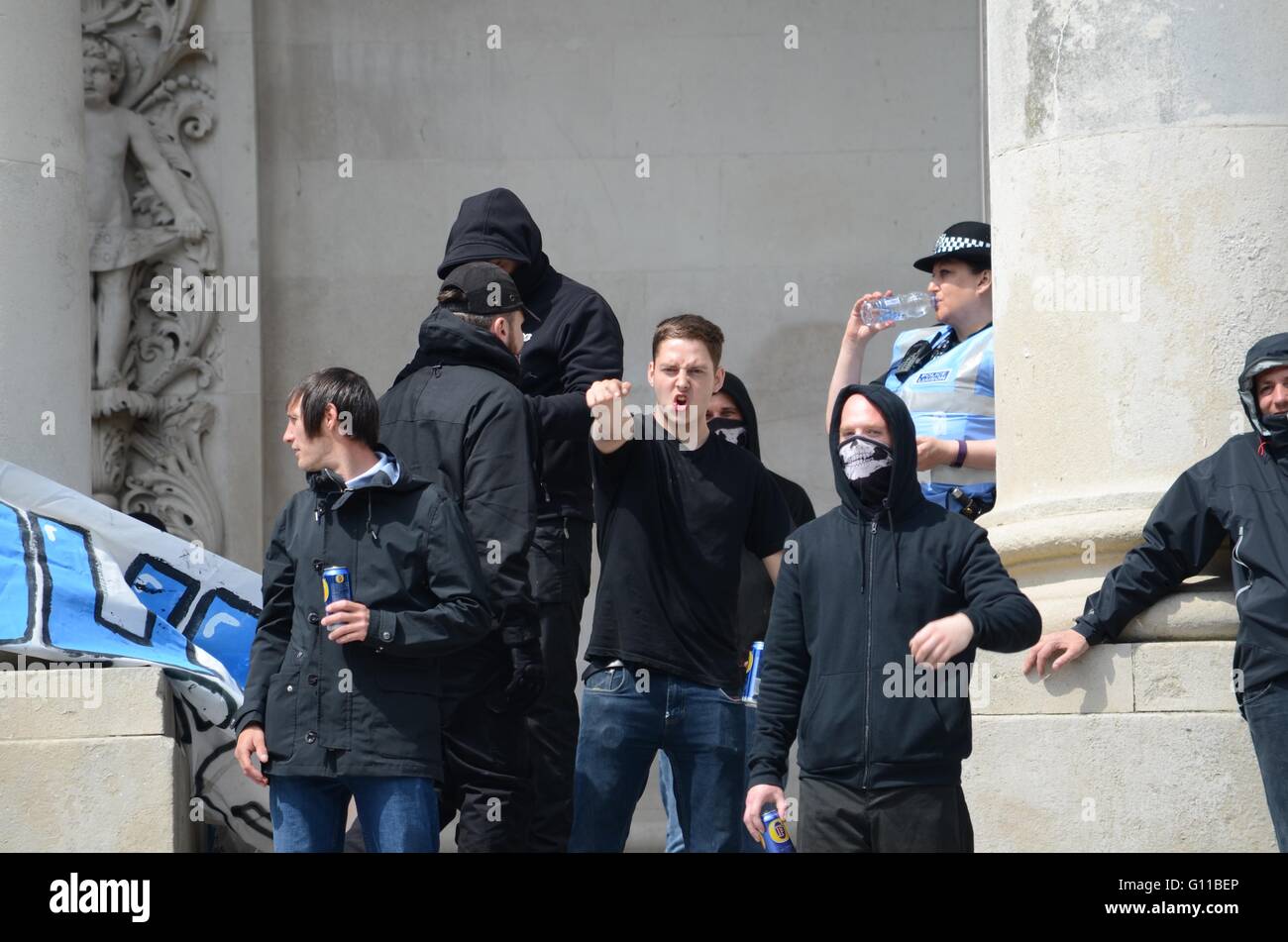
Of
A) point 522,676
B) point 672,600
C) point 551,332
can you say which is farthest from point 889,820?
point 551,332

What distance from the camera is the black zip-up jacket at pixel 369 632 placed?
7.53 meters

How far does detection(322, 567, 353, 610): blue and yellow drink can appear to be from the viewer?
7574 mm

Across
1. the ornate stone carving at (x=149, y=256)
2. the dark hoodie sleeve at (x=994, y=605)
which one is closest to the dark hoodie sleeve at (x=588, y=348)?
the dark hoodie sleeve at (x=994, y=605)

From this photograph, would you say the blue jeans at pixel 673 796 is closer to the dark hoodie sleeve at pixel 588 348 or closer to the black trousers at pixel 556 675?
the black trousers at pixel 556 675

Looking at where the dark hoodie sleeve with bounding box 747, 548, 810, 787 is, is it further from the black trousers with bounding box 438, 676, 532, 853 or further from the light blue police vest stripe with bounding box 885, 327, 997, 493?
the light blue police vest stripe with bounding box 885, 327, 997, 493

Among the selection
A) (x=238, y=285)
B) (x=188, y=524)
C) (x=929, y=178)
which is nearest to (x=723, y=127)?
(x=929, y=178)

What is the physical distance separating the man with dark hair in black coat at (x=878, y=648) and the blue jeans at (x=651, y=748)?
2.79ft

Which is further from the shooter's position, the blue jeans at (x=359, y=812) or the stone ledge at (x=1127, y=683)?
the stone ledge at (x=1127, y=683)

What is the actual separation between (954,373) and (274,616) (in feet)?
9.74

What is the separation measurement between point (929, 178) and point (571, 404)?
5239 millimetres

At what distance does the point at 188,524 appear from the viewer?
1318 centimetres

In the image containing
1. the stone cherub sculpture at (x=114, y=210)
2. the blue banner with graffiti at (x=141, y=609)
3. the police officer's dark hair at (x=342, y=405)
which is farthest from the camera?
the stone cherub sculpture at (x=114, y=210)

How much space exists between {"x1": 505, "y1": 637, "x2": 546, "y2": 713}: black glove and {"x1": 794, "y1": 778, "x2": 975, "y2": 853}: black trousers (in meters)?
1.15

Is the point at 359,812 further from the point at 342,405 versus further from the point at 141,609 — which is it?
the point at 141,609
